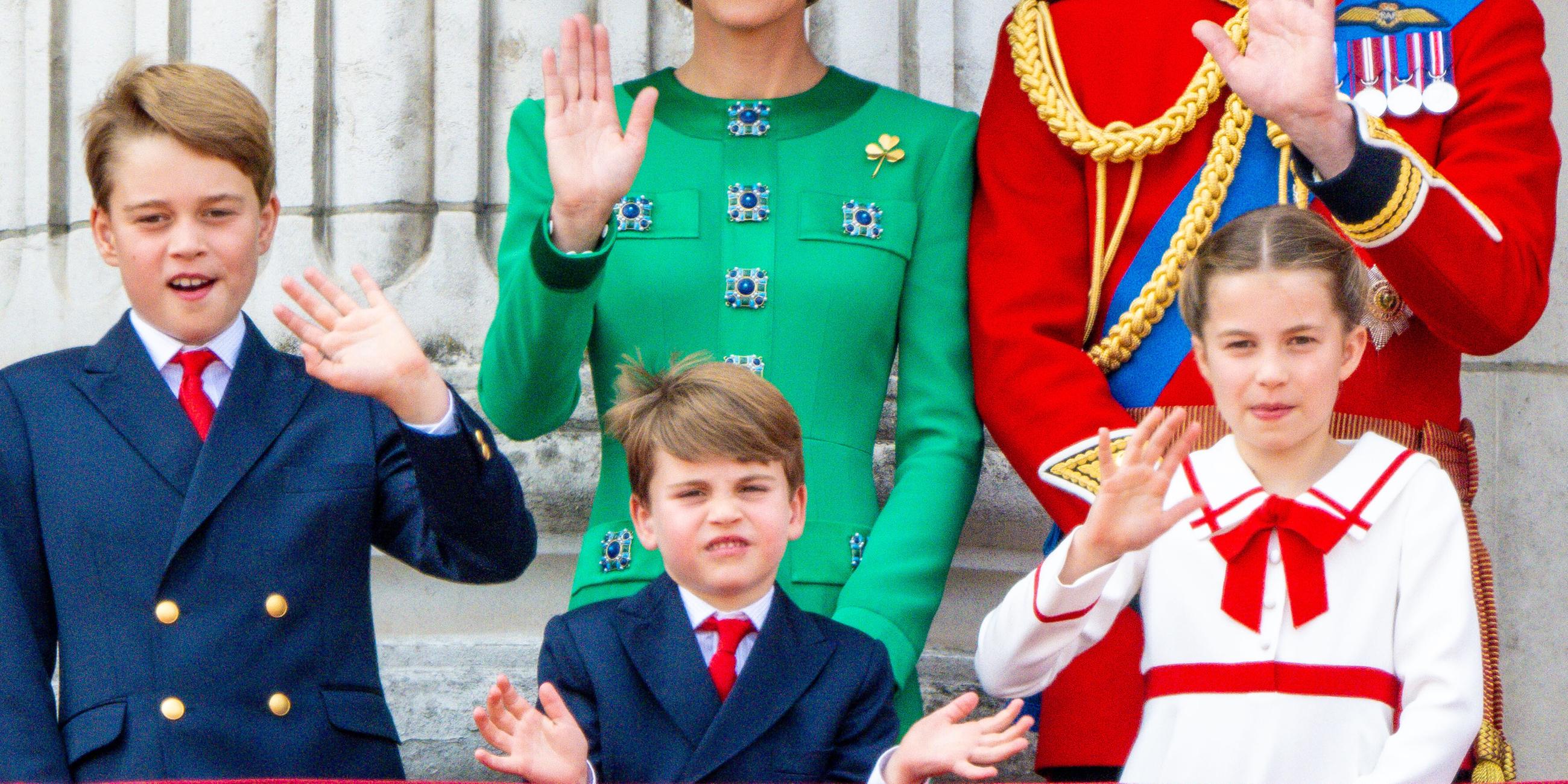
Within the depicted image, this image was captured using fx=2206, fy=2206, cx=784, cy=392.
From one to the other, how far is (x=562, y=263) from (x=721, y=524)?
1.31 feet

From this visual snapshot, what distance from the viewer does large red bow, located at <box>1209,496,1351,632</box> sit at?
102 inches

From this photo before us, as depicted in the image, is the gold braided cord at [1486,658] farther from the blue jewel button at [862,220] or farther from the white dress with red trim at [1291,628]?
the blue jewel button at [862,220]

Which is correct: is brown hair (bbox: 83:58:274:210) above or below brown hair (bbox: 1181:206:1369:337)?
above

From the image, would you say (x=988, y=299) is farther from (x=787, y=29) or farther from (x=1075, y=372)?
(x=787, y=29)

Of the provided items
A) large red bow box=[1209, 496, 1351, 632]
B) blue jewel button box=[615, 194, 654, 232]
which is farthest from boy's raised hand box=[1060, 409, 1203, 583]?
blue jewel button box=[615, 194, 654, 232]

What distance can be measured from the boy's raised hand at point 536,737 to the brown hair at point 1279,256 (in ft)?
3.02

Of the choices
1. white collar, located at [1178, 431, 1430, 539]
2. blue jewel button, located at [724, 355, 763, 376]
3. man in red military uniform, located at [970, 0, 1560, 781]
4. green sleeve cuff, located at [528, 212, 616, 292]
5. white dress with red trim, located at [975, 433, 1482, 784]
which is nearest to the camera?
white dress with red trim, located at [975, 433, 1482, 784]

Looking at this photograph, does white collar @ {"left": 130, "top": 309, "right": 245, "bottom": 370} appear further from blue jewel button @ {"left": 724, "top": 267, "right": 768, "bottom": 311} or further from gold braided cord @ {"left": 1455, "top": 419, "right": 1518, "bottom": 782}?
gold braided cord @ {"left": 1455, "top": 419, "right": 1518, "bottom": 782}

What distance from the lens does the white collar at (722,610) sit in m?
2.76

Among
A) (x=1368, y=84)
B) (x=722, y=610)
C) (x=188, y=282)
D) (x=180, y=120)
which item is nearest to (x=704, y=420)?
(x=722, y=610)

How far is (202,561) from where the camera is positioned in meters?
2.71

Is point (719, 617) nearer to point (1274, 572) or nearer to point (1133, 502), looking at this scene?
point (1133, 502)

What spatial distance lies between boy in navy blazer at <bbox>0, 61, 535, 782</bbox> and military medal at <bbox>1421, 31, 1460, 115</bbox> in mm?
1314

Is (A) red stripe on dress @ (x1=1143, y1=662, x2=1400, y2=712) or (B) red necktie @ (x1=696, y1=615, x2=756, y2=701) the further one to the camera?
(B) red necktie @ (x1=696, y1=615, x2=756, y2=701)
